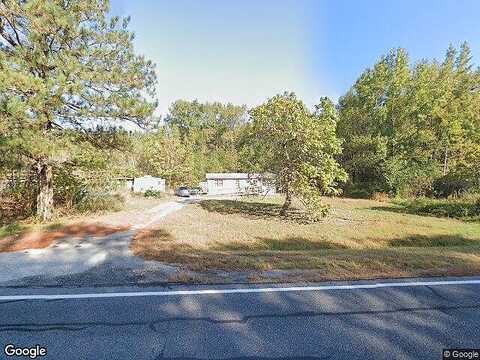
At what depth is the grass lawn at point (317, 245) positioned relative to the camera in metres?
5.53

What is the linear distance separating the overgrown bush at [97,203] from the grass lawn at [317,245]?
15.6ft

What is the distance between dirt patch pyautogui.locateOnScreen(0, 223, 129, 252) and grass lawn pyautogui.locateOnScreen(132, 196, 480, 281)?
5.62ft

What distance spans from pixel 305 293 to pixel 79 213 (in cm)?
1341

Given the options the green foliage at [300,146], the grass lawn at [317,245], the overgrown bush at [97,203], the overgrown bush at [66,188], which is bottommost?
the grass lawn at [317,245]

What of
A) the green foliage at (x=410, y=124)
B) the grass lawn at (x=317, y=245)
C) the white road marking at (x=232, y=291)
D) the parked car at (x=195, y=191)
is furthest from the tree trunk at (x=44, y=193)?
the green foliage at (x=410, y=124)

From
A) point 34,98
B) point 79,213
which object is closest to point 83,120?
point 34,98

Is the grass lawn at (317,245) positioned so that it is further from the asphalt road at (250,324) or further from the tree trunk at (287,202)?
the asphalt road at (250,324)

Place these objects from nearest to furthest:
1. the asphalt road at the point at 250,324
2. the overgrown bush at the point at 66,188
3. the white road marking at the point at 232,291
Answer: the asphalt road at the point at 250,324 → the white road marking at the point at 232,291 → the overgrown bush at the point at 66,188

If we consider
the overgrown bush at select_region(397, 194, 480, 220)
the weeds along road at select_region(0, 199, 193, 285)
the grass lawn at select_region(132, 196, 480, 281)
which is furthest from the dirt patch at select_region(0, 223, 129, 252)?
the overgrown bush at select_region(397, 194, 480, 220)

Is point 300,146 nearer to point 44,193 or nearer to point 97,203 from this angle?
point 97,203

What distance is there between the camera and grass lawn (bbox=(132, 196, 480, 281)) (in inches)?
218

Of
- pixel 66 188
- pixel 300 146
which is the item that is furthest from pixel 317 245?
pixel 66 188

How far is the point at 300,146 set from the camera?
1608 centimetres

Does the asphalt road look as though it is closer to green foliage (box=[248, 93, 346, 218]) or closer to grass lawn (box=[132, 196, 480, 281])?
grass lawn (box=[132, 196, 480, 281])
